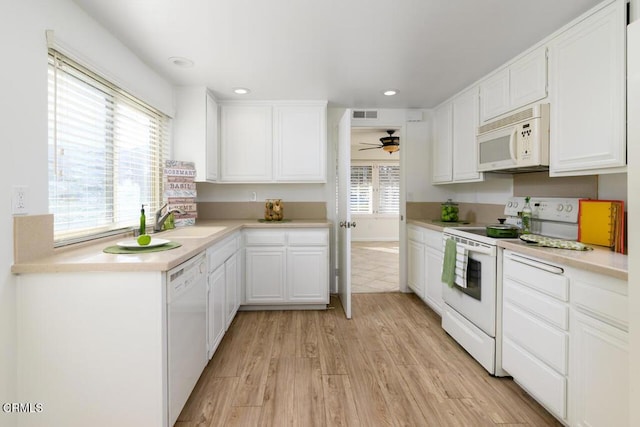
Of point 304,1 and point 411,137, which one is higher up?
point 304,1

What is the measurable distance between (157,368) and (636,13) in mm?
2970

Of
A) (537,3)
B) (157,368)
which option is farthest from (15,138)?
(537,3)

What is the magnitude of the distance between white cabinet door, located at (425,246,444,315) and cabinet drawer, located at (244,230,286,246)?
1593 mm

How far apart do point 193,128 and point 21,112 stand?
70.1 inches

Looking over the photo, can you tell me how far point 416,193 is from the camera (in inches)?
161

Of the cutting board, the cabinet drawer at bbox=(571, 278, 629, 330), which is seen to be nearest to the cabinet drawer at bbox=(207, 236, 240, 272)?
the cabinet drawer at bbox=(571, 278, 629, 330)

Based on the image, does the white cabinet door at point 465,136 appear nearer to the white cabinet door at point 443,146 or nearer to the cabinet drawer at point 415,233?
the white cabinet door at point 443,146

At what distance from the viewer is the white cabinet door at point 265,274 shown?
3.36 metres

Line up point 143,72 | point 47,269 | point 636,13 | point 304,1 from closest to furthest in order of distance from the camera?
1. point 47,269
2. point 636,13
3. point 304,1
4. point 143,72

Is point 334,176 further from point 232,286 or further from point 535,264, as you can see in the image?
point 535,264

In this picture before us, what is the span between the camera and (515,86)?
8.12 feet

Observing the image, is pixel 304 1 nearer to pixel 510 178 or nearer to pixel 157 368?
pixel 157 368

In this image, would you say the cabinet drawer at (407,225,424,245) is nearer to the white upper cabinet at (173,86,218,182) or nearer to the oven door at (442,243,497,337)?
the oven door at (442,243,497,337)

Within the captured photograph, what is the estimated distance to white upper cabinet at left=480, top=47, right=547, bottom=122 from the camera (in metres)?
2.22
